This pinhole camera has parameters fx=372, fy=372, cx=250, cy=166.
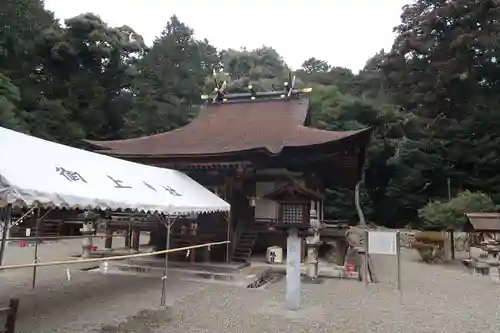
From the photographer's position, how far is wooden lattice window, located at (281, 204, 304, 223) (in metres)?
6.88

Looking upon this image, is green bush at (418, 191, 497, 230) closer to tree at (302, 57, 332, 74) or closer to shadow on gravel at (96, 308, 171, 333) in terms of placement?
shadow on gravel at (96, 308, 171, 333)

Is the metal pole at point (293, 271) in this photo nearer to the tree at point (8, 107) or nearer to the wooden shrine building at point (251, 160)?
the wooden shrine building at point (251, 160)

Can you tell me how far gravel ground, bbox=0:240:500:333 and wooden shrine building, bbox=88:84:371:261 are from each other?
2223 millimetres

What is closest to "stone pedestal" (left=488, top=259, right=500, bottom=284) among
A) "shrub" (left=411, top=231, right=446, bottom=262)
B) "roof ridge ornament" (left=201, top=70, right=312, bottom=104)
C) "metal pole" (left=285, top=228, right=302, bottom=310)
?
"shrub" (left=411, top=231, right=446, bottom=262)

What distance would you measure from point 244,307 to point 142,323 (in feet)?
6.05

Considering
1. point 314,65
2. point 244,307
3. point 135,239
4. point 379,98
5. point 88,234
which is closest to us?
point 244,307

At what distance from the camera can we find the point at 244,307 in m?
6.46

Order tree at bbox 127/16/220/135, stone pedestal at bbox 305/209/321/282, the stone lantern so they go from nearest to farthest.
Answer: stone pedestal at bbox 305/209/321/282, the stone lantern, tree at bbox 127/16/220/135

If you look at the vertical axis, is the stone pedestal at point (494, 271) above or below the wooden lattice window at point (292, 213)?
below

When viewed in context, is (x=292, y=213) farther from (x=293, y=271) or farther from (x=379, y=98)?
(x=379, y=98)

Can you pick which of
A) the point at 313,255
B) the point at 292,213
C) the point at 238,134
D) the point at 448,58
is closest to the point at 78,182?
the point at 292,213

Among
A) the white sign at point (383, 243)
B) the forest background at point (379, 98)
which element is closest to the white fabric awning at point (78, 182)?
the white sign at point (383, 243)

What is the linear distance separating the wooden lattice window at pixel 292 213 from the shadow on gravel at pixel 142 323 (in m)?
2.61

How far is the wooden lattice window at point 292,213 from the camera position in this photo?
22.6 ft
